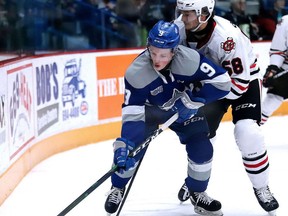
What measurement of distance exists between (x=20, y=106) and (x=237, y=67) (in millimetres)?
1860

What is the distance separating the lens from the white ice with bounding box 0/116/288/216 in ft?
14.3

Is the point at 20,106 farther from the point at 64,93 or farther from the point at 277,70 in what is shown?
the point at 277,70

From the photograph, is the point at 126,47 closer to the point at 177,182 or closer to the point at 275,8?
the point at 275,8

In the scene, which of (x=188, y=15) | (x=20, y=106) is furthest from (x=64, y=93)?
(x=188, y=15)

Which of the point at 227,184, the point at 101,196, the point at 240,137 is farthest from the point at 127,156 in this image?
the point at 227,184

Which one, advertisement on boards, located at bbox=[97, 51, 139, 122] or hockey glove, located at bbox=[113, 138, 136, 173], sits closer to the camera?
hockey glove, located at bbox=[113, 138, 136, 173]

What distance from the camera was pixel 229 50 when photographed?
3.89 metres

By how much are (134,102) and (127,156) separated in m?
0.27

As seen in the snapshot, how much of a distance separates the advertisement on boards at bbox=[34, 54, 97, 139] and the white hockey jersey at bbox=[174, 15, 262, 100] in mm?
2124

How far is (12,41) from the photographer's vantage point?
591 cm

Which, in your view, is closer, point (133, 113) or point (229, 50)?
point (133, 113)

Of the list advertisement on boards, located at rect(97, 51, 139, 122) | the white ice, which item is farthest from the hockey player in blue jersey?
advertisement on boards, located at rect(97, 51, 139, 122)

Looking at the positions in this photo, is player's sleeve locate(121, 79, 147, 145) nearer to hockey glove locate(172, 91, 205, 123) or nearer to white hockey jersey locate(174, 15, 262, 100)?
hockey glove locate(172, 91, 205, 123)

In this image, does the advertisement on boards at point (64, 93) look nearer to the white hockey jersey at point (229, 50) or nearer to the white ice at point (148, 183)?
the white ice at point (148, 183)
